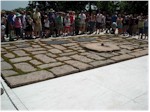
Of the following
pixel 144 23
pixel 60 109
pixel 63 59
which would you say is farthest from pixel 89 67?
pixel 144 23

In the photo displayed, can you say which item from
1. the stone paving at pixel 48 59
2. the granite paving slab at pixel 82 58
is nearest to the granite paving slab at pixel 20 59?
the stone paving at pixel 48 59

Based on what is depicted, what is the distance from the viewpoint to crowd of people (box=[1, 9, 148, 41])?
907 centimetres

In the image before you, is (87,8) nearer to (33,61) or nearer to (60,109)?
(33,61)

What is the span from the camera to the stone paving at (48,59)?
16.0 feet

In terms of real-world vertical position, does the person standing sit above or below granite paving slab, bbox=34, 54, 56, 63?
above

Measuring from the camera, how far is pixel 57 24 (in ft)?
33.0

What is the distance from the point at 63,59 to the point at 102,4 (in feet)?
Answer: 74.6

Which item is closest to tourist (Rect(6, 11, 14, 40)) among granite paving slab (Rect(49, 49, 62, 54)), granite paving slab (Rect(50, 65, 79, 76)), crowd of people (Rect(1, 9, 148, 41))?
crowd of people (Rect(1, 9, 148, 41))

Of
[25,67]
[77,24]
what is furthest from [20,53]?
[77,24]

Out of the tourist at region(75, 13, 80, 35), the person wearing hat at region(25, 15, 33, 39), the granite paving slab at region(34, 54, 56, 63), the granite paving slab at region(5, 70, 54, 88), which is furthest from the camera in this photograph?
the tourist at region(75, 13, 80, 35)

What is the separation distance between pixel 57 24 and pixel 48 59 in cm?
416

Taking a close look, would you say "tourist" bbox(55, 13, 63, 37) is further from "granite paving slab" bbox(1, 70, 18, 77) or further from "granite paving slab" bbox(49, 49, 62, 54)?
"granite paving slab" bbox(1, 70, 18, 77)

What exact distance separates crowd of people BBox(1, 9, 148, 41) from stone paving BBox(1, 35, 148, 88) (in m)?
0.96

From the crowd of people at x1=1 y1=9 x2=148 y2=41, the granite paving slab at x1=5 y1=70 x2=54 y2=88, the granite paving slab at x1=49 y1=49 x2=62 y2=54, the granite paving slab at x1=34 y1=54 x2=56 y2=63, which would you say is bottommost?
the granite paving slab at x1=5 y1=70 x2=54 y2=88
